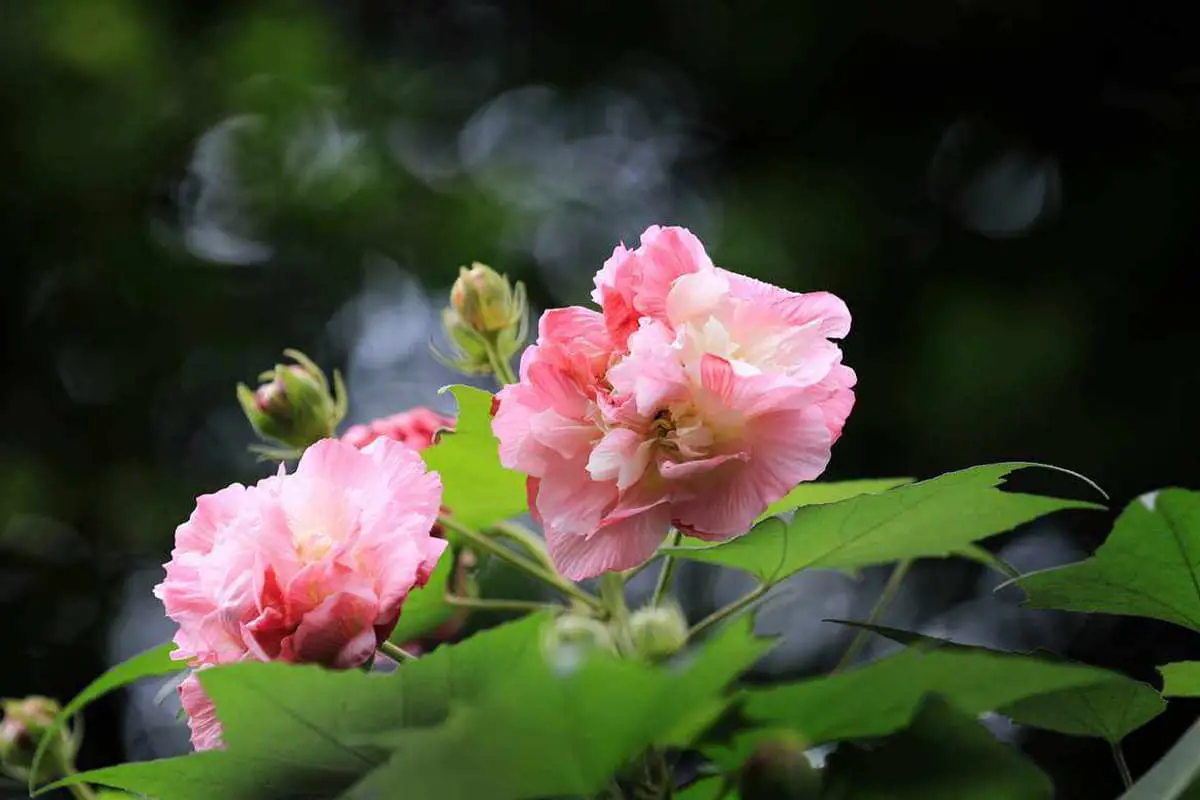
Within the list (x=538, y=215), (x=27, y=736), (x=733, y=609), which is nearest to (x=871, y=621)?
(x=733, y=609)

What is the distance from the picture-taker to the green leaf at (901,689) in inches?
9.9

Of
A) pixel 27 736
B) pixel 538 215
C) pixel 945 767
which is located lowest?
pixel 538 215

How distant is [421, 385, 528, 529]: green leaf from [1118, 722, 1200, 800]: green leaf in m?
0.24

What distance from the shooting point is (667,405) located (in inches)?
14.4

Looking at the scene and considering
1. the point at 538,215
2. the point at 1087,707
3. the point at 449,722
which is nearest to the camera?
the point at 449,722

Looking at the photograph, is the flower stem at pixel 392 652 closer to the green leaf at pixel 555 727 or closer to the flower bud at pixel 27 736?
the green leaf at pixel 555 727

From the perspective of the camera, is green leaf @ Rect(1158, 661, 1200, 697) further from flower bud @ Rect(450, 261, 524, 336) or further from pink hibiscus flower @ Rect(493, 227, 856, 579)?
flower bud @ Rect(450, 261, 524, 336)

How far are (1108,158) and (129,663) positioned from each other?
2.35 metres

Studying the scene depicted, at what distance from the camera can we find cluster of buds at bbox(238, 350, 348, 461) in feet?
1.66

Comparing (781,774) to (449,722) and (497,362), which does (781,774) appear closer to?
(449,722)

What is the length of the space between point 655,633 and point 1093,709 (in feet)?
0.55

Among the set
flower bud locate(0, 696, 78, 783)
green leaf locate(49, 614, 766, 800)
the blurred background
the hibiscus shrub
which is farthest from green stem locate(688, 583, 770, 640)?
A: the blurred background

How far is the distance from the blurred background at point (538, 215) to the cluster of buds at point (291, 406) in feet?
5.17

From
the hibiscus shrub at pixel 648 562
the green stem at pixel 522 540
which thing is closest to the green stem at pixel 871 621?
the hibiscus shrub at pixel 648 562
